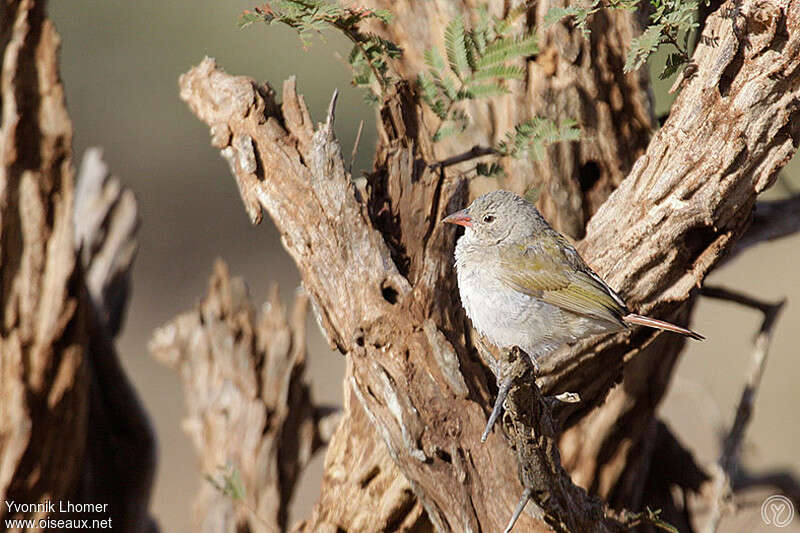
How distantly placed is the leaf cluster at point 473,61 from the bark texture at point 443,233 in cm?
12

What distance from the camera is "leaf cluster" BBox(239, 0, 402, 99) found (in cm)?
336

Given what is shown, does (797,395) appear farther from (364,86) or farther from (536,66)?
(364,86)

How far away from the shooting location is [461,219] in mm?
3635

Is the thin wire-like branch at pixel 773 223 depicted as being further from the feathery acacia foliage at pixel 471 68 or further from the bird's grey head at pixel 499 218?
the bird's grey head at pixel 499 218

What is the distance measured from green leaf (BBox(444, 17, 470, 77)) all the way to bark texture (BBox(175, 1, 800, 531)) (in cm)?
25

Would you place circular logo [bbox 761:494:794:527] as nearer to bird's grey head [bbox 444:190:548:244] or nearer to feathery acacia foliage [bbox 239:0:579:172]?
bird's grey head [bbox 444:190:548:244]

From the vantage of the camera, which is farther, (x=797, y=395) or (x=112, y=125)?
(x=112, y=125)

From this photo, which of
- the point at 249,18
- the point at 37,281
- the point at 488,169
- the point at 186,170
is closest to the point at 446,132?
the point at 488,169

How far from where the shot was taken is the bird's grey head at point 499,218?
3646 mm

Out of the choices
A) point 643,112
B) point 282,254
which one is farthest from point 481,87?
point 282,254

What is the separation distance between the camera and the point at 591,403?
3.78m

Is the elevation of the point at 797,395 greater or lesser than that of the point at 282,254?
lesser

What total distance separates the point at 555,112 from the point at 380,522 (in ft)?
6.61

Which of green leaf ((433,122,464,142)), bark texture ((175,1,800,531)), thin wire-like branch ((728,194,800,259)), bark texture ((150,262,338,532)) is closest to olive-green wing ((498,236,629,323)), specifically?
bark texture ((175,1,800,531))
